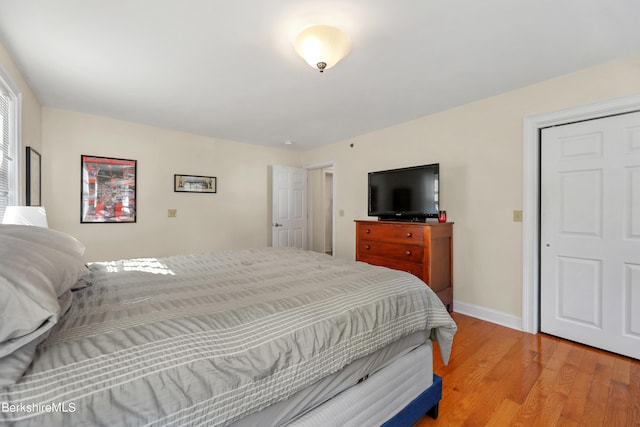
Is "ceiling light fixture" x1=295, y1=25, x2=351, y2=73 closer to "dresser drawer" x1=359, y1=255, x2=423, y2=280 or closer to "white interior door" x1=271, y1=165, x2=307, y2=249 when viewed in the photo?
"dresser drawer" x1=359, y1=255, x2=423, y2=280

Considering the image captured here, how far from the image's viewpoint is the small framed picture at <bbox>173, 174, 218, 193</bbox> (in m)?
4.09

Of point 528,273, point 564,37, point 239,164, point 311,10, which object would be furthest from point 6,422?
point 239,164

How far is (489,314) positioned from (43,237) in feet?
11.6

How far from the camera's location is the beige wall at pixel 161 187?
3324 mm

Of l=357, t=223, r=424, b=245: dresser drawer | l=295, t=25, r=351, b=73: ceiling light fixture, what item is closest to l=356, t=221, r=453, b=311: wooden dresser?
l=357, t=223, r=424, b=245: dresser drawer

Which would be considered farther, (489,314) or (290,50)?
(489,314)

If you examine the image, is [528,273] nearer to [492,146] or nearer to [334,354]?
[492,146]

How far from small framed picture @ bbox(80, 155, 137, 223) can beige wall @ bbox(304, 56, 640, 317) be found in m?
3.67

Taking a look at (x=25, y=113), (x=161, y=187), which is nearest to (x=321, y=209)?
(x=161, y=187)

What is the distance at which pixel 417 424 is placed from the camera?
1564mm

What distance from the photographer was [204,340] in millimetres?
924

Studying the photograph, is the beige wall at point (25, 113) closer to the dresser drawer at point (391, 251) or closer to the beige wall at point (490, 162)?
the dresser drawer at point (391, 251)

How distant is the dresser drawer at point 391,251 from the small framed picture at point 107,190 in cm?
309

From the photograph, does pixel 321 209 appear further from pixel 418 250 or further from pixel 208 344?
pixel 208 344
